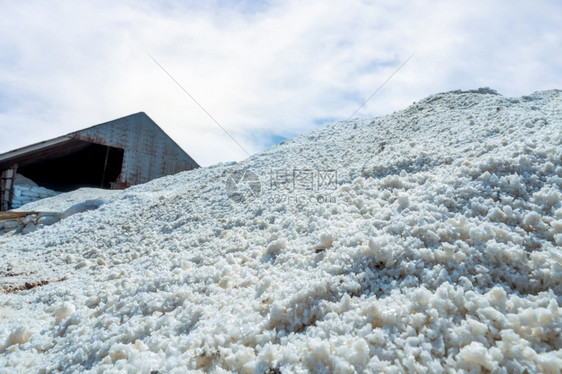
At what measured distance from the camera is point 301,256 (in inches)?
97.1

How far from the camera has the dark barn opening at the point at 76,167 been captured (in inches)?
521

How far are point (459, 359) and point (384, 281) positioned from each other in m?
0.60

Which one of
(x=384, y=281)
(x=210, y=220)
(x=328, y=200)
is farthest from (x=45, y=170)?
(x=384, y=281)

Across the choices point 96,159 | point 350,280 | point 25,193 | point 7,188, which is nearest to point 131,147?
point 96,159

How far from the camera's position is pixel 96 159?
1526 centimetres

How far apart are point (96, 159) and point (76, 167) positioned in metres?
1.26

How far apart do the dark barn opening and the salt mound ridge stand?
412 inches

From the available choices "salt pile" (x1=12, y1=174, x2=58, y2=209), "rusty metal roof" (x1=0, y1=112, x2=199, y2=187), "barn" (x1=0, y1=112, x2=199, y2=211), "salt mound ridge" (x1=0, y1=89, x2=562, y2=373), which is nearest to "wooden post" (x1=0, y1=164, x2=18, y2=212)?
"barn" (x1=0, y1=112, x2=199, y2=211)

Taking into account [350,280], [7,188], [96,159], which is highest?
[96,159]

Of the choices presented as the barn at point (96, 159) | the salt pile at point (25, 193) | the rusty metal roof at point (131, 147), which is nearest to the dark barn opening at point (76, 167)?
the barn at point (96, 159)

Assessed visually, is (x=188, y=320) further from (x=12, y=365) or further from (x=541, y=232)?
(x=541, y=232)

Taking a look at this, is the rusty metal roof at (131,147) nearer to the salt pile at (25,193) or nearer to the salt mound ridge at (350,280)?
the salt pile at (25,193)

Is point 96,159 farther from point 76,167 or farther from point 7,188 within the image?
point 7,188

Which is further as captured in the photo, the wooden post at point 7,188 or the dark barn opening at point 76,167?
the dark barn opening at point 76,167
